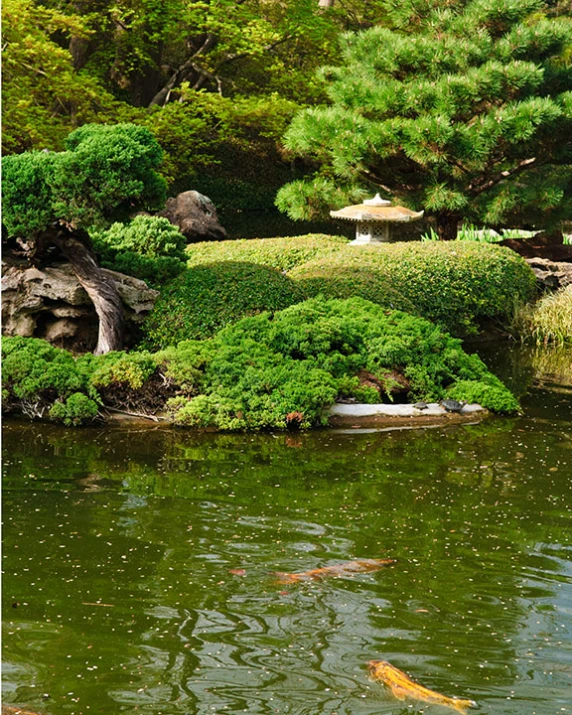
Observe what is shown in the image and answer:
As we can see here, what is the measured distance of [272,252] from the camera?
13.1 metres

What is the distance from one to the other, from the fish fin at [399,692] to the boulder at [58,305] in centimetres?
620

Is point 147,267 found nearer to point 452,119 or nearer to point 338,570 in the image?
point 338,570

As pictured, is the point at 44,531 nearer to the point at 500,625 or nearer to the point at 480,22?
the point at 500,625

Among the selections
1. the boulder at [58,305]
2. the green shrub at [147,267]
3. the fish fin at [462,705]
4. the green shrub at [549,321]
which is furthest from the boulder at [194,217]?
the fish fin at [462,705]

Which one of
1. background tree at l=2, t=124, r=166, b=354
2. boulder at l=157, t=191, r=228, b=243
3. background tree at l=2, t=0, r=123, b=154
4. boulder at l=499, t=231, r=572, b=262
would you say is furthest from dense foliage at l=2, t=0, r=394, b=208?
background tree at l=2, t=124, r=166, b=354

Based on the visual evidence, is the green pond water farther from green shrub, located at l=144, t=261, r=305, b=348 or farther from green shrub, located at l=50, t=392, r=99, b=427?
green shrub, located at l=144, t=261, r=305, b=348

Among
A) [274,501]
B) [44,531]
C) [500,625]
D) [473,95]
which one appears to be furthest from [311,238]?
[500,625]

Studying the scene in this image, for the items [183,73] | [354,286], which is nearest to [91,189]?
[354,286]

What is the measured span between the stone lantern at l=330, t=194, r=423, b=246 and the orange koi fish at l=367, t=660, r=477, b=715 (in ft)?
33.0

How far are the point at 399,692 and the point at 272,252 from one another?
924 centimetres

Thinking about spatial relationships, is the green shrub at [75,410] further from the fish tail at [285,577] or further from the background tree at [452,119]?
the background tree at [452,119]

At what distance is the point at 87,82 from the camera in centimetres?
1741

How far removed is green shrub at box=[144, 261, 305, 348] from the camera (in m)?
9.73

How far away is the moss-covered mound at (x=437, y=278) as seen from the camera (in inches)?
439
